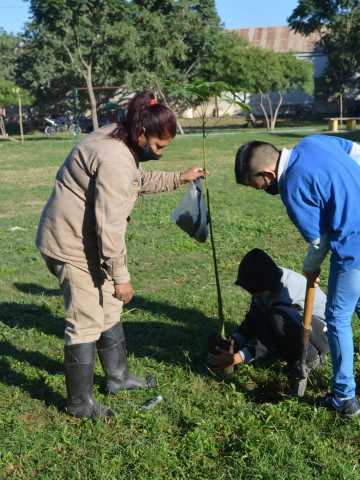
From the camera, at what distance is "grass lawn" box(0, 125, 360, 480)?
3008 mm

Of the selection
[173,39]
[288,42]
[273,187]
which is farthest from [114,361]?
[288,42]

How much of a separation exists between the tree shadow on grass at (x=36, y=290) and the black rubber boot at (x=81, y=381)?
2.47 m

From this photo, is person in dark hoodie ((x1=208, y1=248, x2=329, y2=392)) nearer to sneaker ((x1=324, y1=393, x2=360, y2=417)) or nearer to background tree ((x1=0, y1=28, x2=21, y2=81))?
sneaker ((x1=324, y1=393, x2=360, y2=417))

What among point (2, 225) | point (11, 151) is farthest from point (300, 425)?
point (11, 151)

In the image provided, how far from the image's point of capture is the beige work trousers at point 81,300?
133 inches

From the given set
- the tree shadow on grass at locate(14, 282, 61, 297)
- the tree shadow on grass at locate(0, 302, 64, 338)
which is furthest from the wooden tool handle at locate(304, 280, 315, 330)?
the tree shadow on grass at locate(14, 282, 61, 297)

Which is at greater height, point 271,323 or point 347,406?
point 271,323

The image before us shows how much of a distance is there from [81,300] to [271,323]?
48.9 inches

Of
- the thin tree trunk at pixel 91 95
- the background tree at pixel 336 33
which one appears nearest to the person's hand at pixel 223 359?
the thin tree trunk at pixel 91 95

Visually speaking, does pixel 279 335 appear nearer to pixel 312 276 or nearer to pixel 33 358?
pixel 312 276

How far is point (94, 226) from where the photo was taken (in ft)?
11.0

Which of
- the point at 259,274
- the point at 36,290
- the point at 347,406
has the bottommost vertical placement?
the point at 36,290

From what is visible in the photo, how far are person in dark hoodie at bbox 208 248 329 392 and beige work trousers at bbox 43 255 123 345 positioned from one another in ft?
2.69

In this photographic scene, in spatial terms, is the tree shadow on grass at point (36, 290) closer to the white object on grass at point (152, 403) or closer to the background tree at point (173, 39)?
the white object on grass at point (152, 403)
